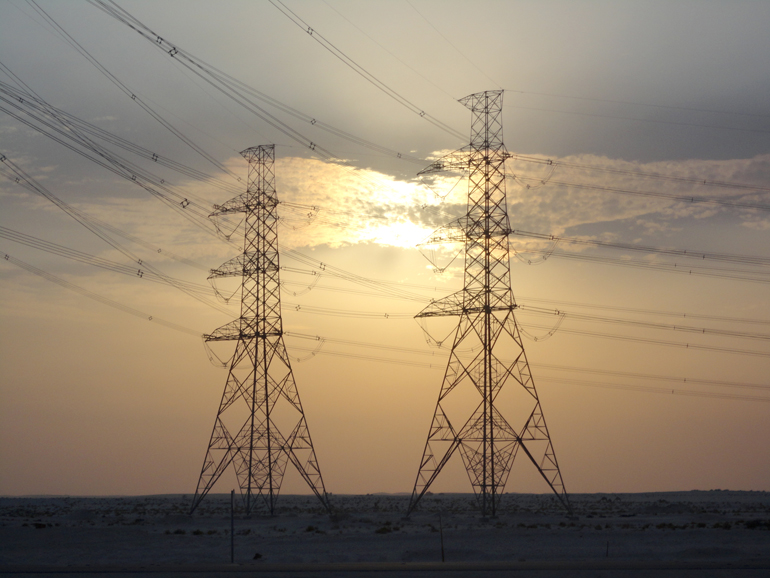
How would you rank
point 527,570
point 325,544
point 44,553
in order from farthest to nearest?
point 325,544 → point 44,553 → point 527,570

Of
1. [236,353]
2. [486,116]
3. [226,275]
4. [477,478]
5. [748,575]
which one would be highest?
[486,116]

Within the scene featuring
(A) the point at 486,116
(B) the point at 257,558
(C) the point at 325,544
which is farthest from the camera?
(A) the point at 486,116

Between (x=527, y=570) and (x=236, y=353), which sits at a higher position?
(x=236, y=353)

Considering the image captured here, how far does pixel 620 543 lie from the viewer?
3938 centimetres

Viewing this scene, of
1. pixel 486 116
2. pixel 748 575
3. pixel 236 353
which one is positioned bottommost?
pixel 748 575

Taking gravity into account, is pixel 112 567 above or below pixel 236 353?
below

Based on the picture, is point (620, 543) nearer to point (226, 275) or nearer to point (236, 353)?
point (236, 353)

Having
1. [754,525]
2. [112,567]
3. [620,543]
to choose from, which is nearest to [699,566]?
[620,543]

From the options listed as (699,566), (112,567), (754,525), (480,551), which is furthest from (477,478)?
(112,567)

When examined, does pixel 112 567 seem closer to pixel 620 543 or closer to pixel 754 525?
pixel 620 543

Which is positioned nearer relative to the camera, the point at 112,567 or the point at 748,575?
the point at 748,575

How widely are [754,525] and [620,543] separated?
12.3 meters

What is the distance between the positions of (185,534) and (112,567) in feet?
47.5

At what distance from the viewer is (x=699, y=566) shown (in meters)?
30.1
